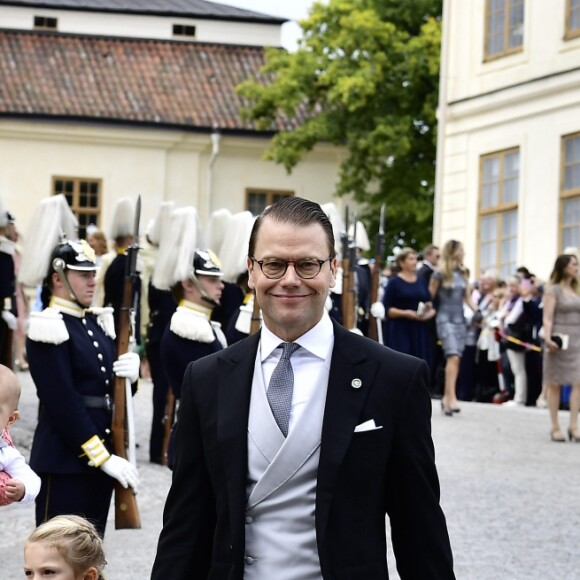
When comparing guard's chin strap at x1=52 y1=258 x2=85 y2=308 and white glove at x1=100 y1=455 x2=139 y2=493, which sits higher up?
guard's chin strap at x1=52 y1=258 x2=85 y2=308

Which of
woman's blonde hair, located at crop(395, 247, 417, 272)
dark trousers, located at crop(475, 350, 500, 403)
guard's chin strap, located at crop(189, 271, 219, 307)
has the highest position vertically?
woman's blonde hair, located at crop(395, 247, 417, 272)

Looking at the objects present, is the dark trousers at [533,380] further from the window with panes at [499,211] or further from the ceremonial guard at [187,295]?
the ceremonial guard at [187,295]

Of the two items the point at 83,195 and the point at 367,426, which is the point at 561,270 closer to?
the point at 367,426

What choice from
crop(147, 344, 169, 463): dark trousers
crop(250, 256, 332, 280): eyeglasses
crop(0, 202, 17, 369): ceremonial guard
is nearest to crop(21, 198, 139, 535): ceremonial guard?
crop(250, 256, 332, 280): eyeglasses

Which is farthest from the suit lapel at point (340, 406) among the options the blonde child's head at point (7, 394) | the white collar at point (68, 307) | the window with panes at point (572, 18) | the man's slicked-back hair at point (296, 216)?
the window with panes at point (572, 18)

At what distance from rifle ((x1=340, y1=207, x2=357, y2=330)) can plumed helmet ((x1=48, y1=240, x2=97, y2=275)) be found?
7340 mm

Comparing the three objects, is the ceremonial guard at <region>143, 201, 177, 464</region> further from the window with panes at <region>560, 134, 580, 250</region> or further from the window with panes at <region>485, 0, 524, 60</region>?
the window with panes at <region>485, 0, 524, 60</region>

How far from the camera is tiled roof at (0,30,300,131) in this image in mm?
36531

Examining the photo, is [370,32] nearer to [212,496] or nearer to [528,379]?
[528,379]

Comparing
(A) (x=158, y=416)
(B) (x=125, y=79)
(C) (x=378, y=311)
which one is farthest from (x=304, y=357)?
(B) (x=125, y=79)

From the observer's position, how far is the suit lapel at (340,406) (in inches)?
146

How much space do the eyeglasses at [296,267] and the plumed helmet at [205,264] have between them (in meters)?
6.33

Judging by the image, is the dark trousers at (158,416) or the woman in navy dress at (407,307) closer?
the dark trousers at (158,416)

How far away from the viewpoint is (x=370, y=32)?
3256 cm
